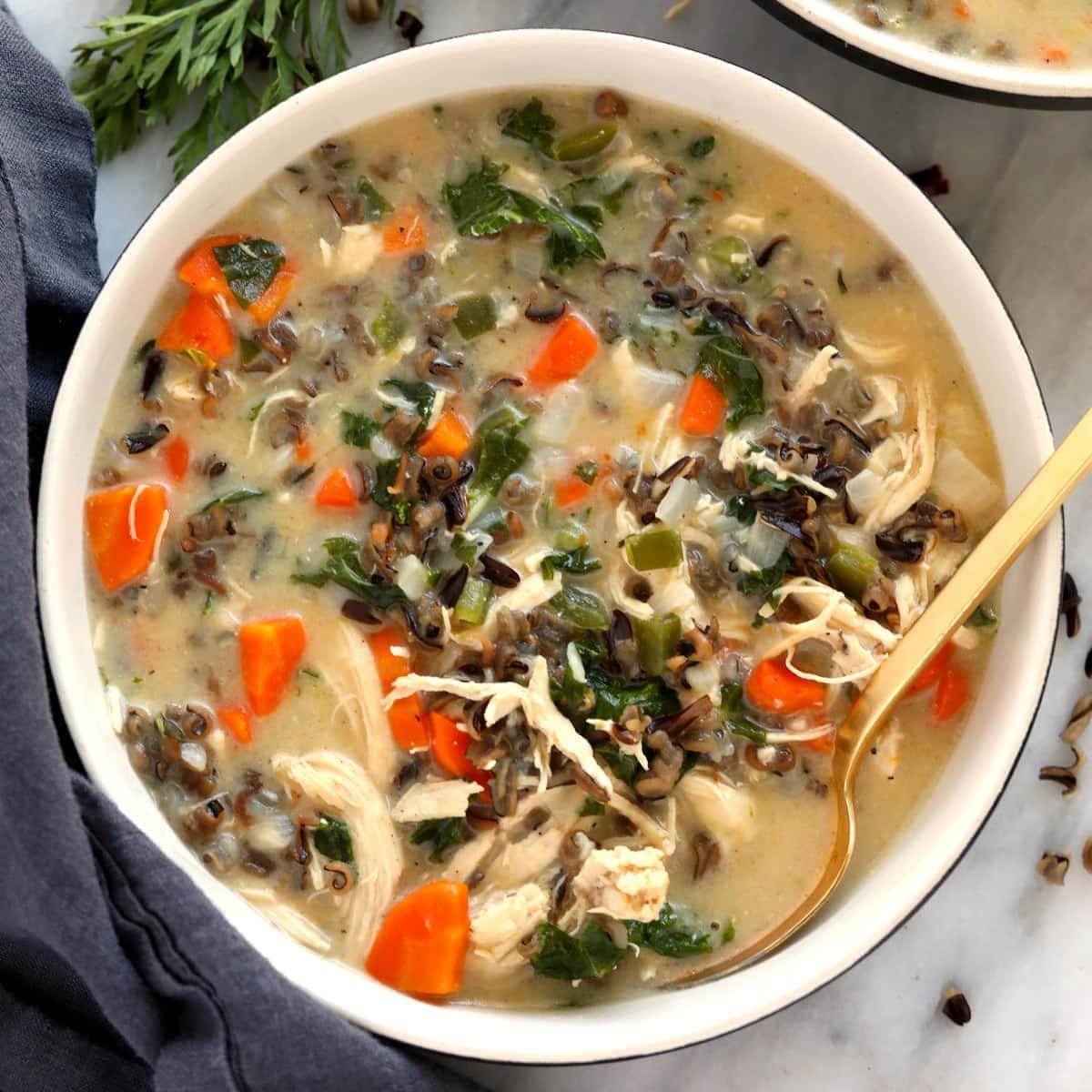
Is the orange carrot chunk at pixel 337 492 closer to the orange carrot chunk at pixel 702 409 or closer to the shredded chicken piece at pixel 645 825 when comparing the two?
the orange carrot chunk at pixel 702 409

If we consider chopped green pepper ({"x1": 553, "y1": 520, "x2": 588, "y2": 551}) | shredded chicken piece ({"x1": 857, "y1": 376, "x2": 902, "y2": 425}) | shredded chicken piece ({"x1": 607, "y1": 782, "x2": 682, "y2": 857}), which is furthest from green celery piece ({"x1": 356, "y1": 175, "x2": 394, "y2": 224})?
shredded chicken piece ({"x1": 607, "y1": 782, "x2": 682, "y2": 857})

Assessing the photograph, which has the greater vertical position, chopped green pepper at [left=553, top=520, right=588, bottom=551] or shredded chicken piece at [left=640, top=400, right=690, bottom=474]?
shredded chicken piece at [left=640, top=400, right=690, bottom=474]

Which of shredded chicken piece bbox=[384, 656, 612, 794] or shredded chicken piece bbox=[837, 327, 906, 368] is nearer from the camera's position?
shredded chicken piece bbox=[384, 656, 612, 794]

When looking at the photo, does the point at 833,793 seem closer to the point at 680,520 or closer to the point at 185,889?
the point at 680,520

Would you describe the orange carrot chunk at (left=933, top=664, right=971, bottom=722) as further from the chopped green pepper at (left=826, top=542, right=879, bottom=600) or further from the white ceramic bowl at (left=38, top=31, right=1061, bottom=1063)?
the chopped green pepper at (left=826, top=542, right=879, bottom=600)

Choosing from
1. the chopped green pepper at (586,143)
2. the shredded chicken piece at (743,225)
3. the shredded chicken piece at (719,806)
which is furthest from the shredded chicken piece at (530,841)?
the chopped green pepper at (586,143)

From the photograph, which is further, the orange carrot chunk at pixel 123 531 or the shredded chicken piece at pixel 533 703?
the orange carrot chunk at pixel 123 531

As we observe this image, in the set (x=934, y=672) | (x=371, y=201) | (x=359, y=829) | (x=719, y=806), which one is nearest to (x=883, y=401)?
(x=934, y=672)
